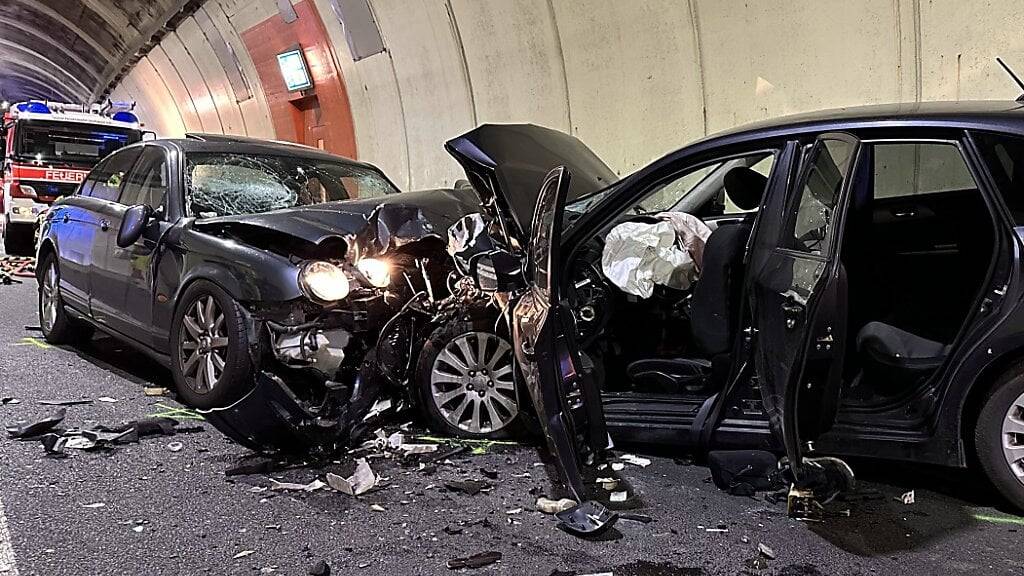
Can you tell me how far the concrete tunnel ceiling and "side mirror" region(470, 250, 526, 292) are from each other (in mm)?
13948

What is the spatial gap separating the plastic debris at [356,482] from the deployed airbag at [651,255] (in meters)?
1.39

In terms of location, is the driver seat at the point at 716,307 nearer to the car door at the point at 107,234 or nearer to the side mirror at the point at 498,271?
the side mirror at the point at 498,271

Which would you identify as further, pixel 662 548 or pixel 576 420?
pixel 576 420

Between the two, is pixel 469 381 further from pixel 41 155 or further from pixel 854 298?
pixel 41 155

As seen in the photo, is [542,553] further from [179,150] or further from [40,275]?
[40,275]

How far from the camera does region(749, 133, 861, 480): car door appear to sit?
285cm

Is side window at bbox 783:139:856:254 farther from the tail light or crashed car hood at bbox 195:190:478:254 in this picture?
the tail light

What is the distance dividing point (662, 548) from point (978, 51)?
394cm

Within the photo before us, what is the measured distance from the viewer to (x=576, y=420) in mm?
3379

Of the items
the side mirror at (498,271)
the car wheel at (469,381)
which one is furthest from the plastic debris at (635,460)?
the side mirror at (498,271)

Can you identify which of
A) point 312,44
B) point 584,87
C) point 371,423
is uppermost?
point 312,44

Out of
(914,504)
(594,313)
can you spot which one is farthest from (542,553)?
(914,504)

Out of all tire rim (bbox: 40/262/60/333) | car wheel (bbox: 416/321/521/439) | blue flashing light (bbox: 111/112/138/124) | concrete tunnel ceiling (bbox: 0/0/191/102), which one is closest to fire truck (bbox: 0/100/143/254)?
blue flashing light (bbox: 111/112/138/124)

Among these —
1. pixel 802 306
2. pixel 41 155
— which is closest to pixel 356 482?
Answer: pixel 802 306
